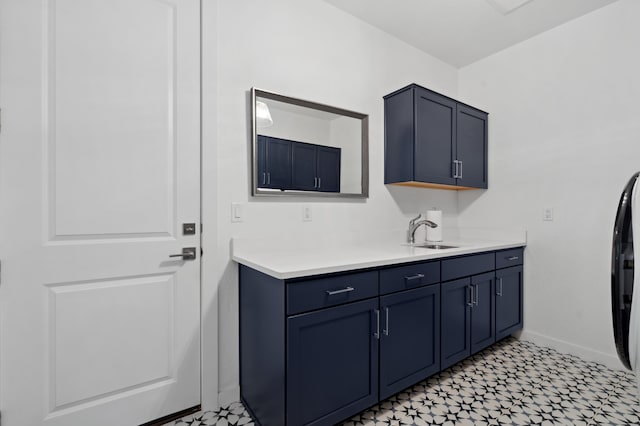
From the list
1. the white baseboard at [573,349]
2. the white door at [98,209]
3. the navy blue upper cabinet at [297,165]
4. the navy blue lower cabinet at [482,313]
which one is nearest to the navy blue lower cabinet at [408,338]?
the navy blue lower cabinet at [482,313]

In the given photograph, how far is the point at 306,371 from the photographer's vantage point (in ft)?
4.40

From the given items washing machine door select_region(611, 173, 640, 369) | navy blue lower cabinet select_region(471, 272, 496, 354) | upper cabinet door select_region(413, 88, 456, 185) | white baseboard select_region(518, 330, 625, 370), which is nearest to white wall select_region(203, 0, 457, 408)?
upper cabinet door select_region(413, 88, 456, 185)

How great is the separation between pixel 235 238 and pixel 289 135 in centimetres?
75

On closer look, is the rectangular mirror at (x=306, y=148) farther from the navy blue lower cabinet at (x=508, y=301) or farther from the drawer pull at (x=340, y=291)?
the navy blue lower cabinet at (x=508, y=301)

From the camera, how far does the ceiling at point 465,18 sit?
217 centimetres

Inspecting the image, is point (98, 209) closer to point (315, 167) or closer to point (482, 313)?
point (315, 167)

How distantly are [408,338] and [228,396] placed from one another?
3.59 ft

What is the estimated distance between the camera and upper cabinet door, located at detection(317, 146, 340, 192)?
83.5 inches

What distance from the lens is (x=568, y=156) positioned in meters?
2.38

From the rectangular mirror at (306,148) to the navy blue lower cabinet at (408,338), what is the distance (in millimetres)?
874

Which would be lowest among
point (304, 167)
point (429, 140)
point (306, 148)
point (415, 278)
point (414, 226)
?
point (415, 278)

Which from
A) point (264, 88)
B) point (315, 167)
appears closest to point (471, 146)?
point (315, 167)

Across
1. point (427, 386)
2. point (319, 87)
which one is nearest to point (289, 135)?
point (319, 87)

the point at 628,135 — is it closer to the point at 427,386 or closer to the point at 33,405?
the point at 427,386
